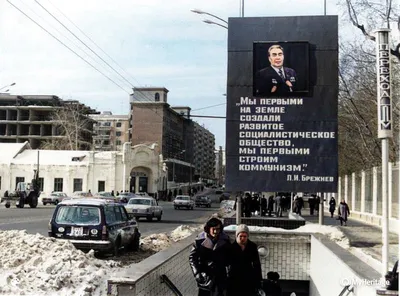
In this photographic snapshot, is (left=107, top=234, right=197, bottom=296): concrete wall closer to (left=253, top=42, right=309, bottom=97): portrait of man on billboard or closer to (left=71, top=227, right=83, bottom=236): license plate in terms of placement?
(left=253, top=42, right=309, bottom=97): portrait of man on billboard

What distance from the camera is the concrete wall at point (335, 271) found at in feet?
18.1

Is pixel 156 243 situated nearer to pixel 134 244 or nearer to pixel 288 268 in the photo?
pixel 134 244

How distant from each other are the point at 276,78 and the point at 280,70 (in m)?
0.21

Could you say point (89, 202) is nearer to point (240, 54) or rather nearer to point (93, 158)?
point (240, 54)

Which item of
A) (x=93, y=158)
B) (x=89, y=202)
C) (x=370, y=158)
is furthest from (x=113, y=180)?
(x=89, y=202)

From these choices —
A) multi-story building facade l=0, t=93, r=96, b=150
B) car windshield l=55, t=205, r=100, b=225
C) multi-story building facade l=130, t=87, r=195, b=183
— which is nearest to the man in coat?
car windshield l=55, t=205, r=100, b=225

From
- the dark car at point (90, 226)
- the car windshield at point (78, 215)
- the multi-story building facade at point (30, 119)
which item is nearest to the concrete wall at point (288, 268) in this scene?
the dark car at point (90, 226)

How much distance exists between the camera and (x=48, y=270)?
27.5ft

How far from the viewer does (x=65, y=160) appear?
242 feet

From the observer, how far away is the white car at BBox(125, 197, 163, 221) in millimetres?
30672

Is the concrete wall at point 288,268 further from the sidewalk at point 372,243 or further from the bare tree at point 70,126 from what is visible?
the bare tree at point 70,126

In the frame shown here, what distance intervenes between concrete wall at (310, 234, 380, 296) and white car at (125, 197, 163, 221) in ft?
68.3

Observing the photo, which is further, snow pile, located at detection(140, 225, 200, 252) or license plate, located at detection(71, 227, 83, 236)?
snow pile, located at detection(140, 225, 200, 252)

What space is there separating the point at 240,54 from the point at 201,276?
22.9 feet
